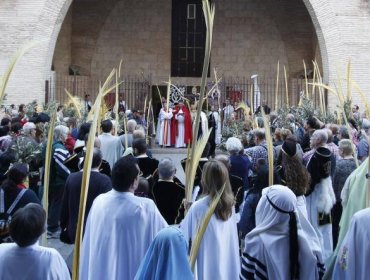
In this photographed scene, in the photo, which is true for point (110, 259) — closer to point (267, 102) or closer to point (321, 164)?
point (321, 164)

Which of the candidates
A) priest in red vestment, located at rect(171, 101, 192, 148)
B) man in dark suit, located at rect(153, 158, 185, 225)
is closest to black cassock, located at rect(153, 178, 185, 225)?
man in dark suit, located at rect(153, 158, 185, 225)

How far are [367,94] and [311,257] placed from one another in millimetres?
17635

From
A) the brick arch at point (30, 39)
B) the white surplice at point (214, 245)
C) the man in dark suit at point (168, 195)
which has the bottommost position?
the white surplice at point (214, 245)

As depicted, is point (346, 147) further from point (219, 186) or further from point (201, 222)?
point (201, 222)

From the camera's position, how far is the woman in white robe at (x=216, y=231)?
5.60 m

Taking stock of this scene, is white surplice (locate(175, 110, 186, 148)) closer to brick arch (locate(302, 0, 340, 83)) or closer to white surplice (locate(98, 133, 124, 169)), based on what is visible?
brick arch (locate(302, 0, 340, 83))

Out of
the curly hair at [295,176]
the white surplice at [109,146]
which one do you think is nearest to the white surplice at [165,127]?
the white surplice at [109,146]

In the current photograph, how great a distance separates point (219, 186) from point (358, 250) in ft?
4.96

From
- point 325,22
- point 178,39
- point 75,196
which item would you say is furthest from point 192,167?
point 178,39

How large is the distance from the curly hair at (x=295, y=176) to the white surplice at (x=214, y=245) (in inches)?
36.2

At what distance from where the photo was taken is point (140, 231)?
5.34 m

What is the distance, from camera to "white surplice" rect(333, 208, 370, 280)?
4.39 metres

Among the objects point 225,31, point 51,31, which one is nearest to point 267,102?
point 225,31

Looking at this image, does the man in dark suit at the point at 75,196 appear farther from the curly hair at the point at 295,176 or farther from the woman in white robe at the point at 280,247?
the woman in white robe at the point at 280,247
